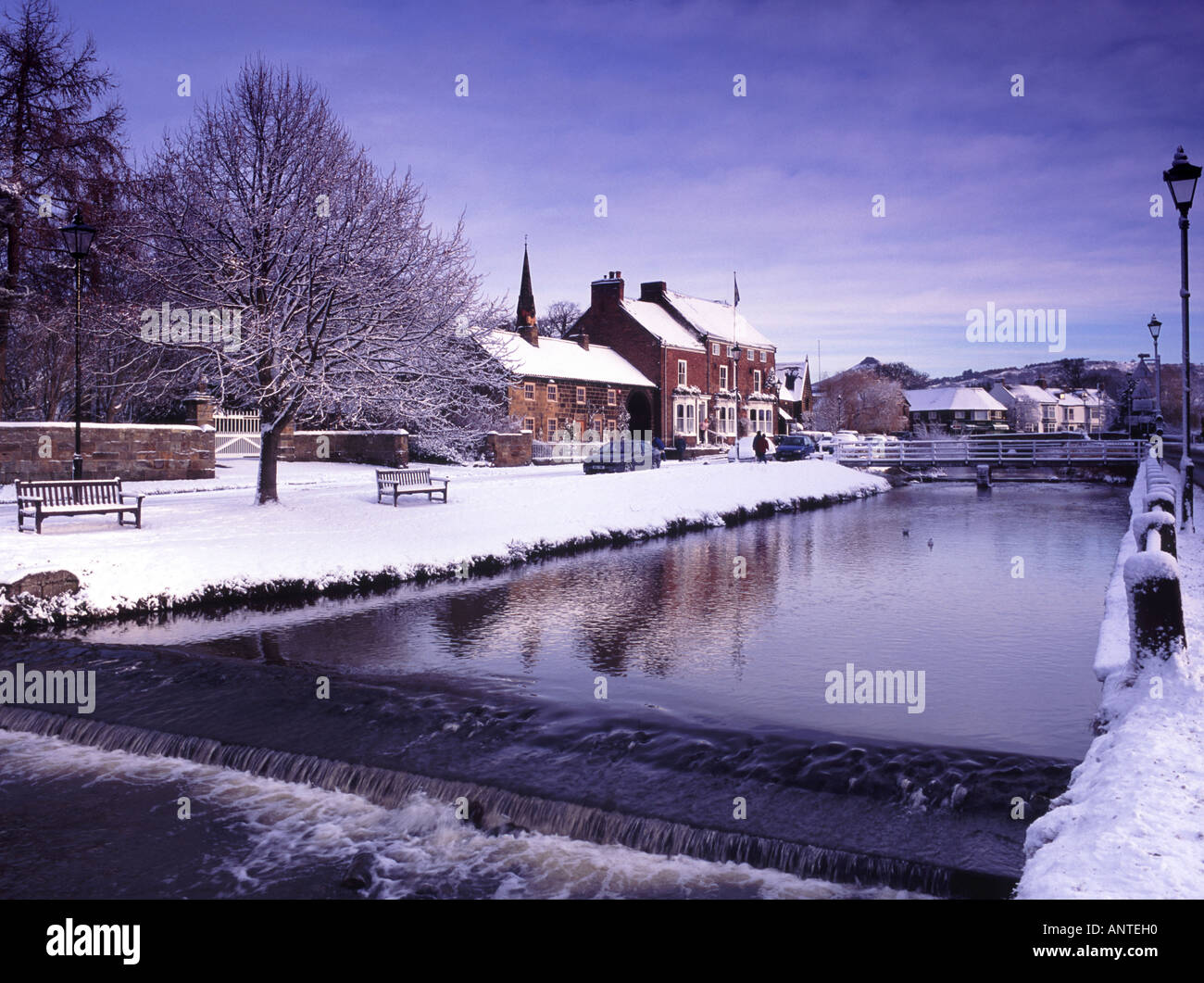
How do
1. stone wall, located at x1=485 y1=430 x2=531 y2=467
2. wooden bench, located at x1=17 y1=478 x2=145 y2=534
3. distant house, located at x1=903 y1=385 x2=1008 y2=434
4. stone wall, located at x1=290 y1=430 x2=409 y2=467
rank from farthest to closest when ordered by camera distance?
1. distant house, located at x1=903 y1=385 x2=1008 y2=434
2. stone wall, located at x1=485 y1=430 x2=531 y2=467
3. stone wall, located at x1=290 y1=430 x2=409 y2=467
4. wooden bench, located at x1=17 y1=478 x2=145 y2=534

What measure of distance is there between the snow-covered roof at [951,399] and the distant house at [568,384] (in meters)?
80.9

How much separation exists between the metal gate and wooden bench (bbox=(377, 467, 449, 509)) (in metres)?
14.1

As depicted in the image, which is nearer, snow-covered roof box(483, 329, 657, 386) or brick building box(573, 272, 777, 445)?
snow-covered roof box(483, 329, 657, 386)

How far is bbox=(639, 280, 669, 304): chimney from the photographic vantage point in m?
64.6

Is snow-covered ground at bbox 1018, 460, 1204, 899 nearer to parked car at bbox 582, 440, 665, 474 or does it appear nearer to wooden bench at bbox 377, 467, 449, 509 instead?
wooden bench at bbox 377, 467, 449, 509

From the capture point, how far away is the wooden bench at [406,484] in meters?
22.5

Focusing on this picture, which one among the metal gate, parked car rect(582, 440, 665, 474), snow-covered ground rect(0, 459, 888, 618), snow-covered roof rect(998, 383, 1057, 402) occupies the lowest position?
snow-covered ground rect(0, 459, 888, 618)

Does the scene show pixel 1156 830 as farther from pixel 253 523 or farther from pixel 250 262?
pixel 250 262

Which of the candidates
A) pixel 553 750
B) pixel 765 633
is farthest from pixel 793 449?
pixel 553 750

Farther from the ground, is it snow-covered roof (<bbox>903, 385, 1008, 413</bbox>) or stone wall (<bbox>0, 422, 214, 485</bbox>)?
snow-covered roof (<bbox>903, 385, 1008, 413</bbox>)

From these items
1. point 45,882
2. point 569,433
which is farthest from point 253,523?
point 569,433

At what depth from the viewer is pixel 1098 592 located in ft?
49.3

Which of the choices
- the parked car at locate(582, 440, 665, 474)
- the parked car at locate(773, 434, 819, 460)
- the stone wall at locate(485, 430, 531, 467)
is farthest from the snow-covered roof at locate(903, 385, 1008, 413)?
the parked car at locate(582, 440, 665, 474)
